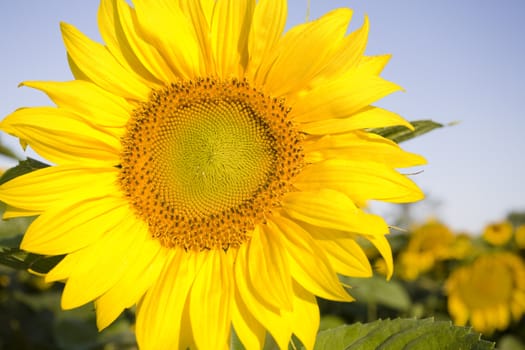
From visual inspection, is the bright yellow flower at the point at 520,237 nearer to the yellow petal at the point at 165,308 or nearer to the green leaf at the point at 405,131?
the green leaf at the point at 405,131

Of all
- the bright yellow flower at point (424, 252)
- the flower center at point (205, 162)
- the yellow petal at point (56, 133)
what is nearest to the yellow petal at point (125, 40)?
the flower center at point (205, 162)

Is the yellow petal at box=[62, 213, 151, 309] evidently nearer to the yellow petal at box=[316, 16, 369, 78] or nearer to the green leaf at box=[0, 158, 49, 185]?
the green leaf at box=[0, 158, 49, 185]

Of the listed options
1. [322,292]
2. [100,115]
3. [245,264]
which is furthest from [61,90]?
[322,292]

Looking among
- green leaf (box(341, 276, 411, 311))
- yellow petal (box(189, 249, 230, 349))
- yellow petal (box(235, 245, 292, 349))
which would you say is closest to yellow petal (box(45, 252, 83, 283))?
yellow petal (box(189, 249, 230, 349))

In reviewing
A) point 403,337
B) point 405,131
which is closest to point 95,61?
point 405,131

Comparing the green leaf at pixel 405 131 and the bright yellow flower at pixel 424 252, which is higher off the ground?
the green leaf at pixel 405 131

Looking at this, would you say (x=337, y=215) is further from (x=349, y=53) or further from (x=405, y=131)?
(x=349, y=53)
